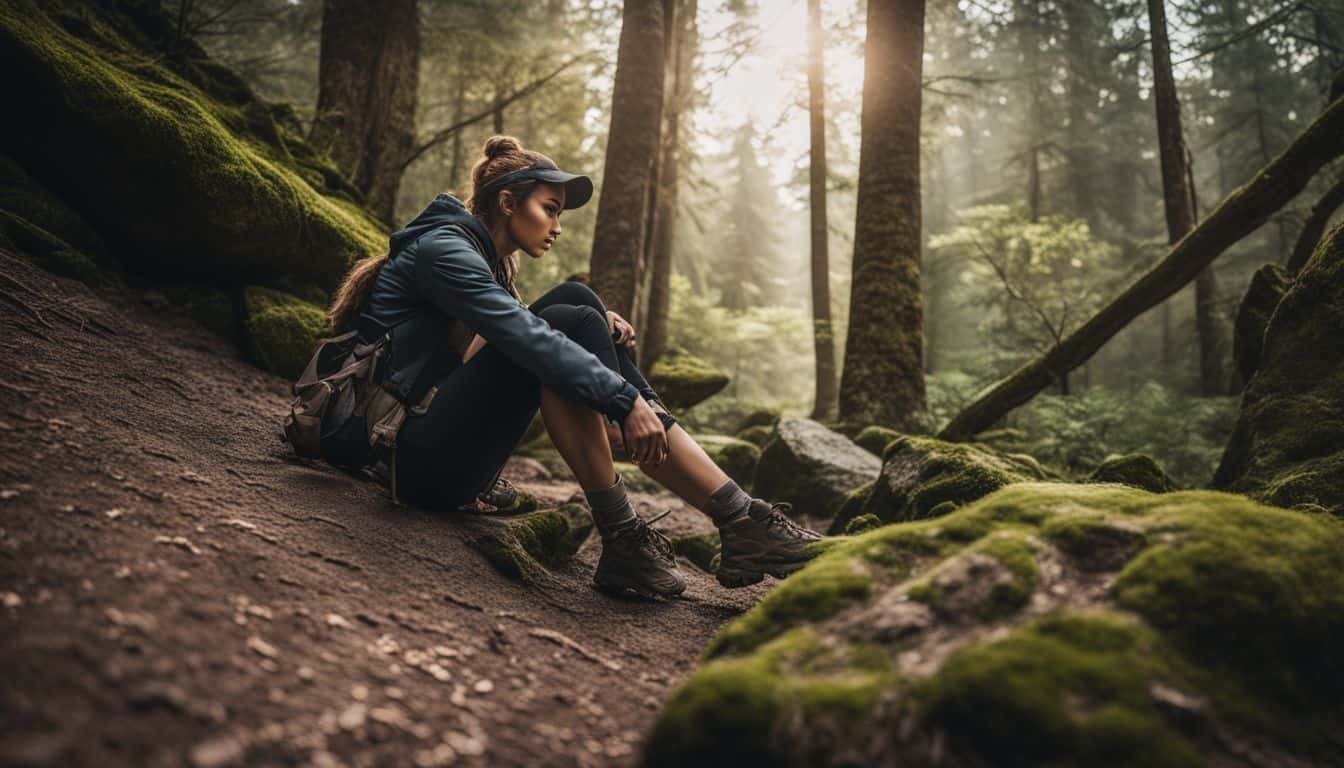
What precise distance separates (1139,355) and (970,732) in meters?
29.3

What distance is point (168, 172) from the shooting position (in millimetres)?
3799

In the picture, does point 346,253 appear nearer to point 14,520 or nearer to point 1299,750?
point 14,520

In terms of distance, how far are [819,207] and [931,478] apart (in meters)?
10.4

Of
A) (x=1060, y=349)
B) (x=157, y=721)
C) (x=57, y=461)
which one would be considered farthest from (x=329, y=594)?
(x=1060, y=349)

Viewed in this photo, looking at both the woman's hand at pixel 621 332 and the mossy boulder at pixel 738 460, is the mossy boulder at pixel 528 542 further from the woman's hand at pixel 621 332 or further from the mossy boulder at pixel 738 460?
the mossy boulder at pixel 738 460

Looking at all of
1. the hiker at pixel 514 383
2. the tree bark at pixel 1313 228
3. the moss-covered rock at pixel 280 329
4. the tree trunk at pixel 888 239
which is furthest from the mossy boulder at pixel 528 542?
the tree bark at pixel 1313 228

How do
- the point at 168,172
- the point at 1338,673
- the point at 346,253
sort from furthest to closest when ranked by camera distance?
the point at 346,253, the point at 168,172, the point at 1338,673

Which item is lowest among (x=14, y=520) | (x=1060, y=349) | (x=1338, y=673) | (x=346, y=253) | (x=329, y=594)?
(x=329, y=594)

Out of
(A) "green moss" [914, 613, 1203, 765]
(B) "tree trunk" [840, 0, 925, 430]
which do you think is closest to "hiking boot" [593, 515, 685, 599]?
(A) "green moss" [914, 613, 1203, 765]

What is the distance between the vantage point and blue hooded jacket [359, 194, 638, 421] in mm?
2406

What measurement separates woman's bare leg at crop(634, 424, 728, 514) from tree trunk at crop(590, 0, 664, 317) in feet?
15.0

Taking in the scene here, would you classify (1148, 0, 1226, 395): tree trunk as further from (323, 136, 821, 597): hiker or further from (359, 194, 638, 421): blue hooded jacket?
(359, 194, 638, 421): blue hooded jacket

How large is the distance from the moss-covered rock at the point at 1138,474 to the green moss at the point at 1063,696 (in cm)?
241

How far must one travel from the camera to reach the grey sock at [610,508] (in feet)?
8.86
